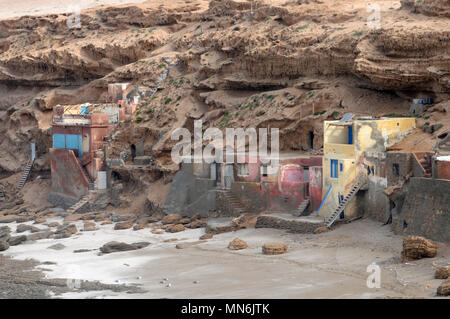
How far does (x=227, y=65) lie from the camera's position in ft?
165

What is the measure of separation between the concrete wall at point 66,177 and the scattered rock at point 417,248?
23.9 m

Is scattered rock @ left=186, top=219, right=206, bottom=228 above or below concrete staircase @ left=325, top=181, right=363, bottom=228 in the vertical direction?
below

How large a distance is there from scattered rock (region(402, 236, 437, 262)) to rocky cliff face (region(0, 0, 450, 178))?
9997 mm

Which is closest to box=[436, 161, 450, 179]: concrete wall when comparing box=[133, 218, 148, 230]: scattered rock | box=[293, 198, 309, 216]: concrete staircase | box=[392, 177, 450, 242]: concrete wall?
box=[392, 177, 450, 242]: concrete wall

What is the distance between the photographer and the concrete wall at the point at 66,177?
4966 centimetres

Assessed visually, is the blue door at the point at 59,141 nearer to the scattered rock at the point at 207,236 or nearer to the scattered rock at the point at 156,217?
the scattered rock at the point at 156,217

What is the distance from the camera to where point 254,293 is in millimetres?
28234

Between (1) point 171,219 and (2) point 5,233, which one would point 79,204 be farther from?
(1) point 171,219

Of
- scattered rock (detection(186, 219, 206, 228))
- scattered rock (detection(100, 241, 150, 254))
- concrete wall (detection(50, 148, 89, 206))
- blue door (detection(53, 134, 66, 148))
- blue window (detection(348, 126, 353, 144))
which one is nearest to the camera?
blue window (detection(348, 126, 353, 144))

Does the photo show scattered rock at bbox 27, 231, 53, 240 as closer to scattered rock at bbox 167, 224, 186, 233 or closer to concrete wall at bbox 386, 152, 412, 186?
scattered rock at bbox 167, 224, 186, 233

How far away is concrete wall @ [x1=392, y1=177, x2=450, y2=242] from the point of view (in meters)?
30.8

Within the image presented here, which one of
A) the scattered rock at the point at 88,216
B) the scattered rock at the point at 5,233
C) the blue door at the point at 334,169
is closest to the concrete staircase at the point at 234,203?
the blue door at the point at 334,169

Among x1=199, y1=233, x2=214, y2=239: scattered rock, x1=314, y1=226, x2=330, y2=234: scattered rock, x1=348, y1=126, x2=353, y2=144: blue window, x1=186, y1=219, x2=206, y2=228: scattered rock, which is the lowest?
x1=199, y1=233, x2=214, y2=239: scattered rock

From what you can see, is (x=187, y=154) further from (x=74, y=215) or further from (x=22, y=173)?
(x=22, y=173)
